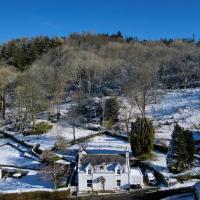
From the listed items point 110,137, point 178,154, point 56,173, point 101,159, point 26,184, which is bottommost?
point 26,184

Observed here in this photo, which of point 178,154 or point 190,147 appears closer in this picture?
point 178,154

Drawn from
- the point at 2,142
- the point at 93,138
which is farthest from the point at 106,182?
the point at 2,142

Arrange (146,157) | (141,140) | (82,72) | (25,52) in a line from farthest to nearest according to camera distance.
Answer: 1. (25,52)
2. (82,72)
3. (141,140)
4. (146,157)

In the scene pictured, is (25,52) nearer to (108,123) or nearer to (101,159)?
(108,123)

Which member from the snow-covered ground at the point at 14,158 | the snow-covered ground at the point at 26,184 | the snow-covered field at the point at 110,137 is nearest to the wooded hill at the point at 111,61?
the snow-covered field at the point at 110,137

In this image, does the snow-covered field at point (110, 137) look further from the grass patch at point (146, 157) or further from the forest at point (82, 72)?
the forest at point (82, 72)

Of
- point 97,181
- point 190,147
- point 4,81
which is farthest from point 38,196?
point 4,81

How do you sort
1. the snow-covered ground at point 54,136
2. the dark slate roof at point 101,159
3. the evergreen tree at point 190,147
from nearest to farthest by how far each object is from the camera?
the dark slate roof at point 101,159, the evergreen tree at point 190,147, the snow-covered ground at point 54,136

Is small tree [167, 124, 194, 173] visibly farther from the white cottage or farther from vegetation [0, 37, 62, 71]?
vegetation [0, 37, 62, 71]
